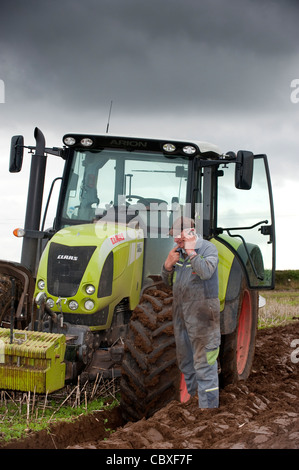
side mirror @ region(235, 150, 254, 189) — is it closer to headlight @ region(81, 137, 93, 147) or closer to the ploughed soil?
headlight @ region(81, 137, 93, 147)

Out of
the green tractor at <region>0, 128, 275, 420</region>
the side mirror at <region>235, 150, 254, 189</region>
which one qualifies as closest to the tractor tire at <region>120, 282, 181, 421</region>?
the green tractor at <region>0, 128, 275, 420</region>

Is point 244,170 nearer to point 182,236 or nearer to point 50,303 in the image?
point 182,236

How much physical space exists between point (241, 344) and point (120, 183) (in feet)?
8.63

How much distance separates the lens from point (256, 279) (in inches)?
305

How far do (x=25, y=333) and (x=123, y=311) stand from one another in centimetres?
136

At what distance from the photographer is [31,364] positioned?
5734 millimetres

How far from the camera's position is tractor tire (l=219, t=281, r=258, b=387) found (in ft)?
24.7

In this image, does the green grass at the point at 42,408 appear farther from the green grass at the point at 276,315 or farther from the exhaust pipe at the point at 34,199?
the green grass at the point at 276,315

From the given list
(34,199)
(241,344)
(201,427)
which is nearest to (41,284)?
(34,199)

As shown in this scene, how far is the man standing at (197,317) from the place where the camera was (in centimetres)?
602

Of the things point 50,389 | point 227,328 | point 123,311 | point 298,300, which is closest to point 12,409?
point 50,389

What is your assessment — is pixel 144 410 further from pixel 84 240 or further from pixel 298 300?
pixel 298 300

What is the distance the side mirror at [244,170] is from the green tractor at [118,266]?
0.4 inches

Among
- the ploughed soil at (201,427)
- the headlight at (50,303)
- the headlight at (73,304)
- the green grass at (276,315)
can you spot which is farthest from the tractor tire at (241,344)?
the green grass at (276,315)
